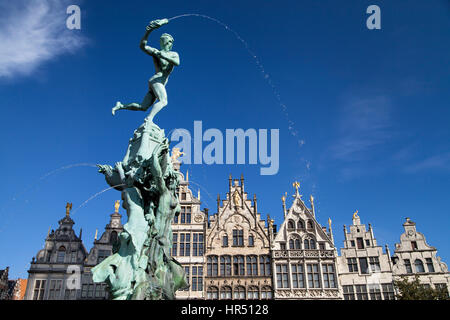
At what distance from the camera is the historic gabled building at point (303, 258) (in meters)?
29.2

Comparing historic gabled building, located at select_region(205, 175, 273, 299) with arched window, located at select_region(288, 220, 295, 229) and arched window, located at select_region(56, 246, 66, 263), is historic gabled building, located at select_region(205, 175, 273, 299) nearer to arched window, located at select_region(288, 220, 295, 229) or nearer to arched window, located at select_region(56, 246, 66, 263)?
arched window, located at select_region(288, 220, 295, 229)

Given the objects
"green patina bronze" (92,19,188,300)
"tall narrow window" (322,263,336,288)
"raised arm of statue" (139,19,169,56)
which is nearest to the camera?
"green patina bronze" (92,19,188,300)

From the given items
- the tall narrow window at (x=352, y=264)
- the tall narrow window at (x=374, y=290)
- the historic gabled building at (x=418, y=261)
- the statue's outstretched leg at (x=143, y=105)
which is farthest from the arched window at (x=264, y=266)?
the statue's outstretched leg at (x=143, y=105)

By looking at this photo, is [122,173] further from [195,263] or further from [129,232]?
[195,263]

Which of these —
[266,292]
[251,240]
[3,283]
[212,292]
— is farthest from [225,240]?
[3,283]

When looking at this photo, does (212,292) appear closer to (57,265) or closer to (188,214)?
(188,214)

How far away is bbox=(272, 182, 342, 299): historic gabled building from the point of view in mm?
29203

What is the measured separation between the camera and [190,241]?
31.2m

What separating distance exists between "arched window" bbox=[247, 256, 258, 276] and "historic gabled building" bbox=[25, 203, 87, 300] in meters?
14.8

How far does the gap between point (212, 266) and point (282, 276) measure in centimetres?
604

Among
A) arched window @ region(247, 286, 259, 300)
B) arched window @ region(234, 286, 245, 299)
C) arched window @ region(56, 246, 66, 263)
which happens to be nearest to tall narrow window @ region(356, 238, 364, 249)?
arched window @ region(247, 286, 259, 300)

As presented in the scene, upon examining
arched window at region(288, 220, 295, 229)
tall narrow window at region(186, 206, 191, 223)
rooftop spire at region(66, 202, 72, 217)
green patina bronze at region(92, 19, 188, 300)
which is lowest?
green patina bronze at region(92, 19, 188, 300)
